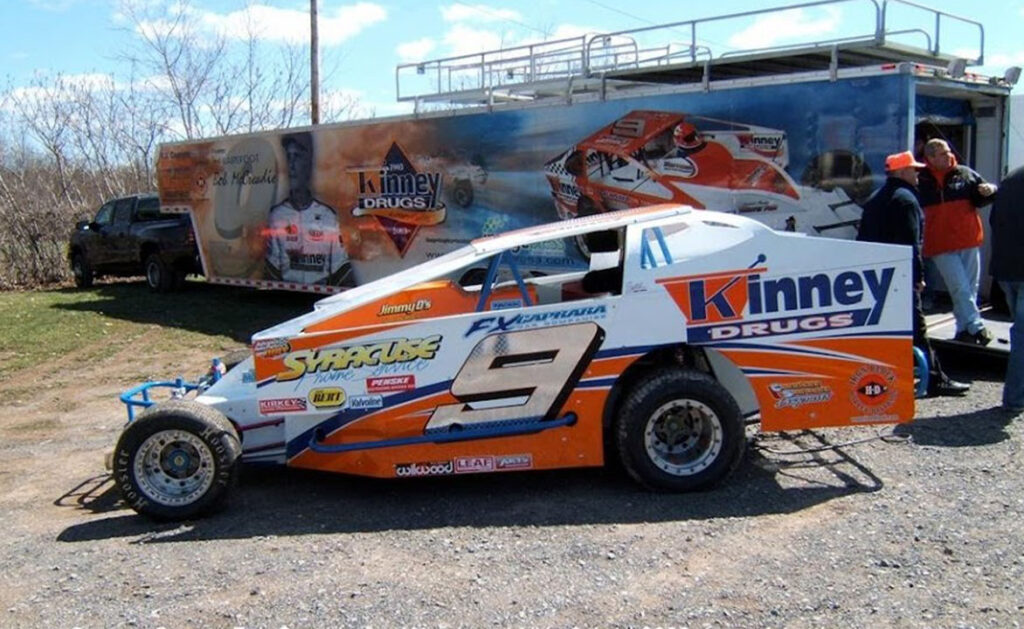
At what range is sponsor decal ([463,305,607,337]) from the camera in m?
5.18

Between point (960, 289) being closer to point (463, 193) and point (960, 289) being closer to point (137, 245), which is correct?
point (463, 193)

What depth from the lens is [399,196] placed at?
474 inches

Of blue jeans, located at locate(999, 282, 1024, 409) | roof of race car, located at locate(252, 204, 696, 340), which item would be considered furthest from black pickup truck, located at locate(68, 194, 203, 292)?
blue jeans, located at locate(999, 282, 1024, 409)

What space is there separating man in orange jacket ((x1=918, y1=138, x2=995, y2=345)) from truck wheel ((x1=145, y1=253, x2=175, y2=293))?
1346cm

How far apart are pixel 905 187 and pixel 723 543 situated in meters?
3.70

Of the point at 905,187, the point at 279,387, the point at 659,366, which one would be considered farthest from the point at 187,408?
the point at 905,187

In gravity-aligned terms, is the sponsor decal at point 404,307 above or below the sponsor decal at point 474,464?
above

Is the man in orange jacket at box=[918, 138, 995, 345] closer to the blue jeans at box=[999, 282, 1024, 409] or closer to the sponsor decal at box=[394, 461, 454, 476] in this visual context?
the blue jeans at box=[999, 282, 1024, 409]

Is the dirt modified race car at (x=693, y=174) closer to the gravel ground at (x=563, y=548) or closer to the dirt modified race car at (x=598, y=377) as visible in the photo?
the gravel ground at (x=563, y=548)

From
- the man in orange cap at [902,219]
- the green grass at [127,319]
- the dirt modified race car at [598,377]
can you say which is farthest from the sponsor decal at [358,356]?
the green grass at [127,319]

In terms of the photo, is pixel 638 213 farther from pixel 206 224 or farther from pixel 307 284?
pixel 206 224

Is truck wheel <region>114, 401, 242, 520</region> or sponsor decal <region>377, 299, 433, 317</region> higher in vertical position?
sponsor decal <region>377, 299, 433, 317</region>

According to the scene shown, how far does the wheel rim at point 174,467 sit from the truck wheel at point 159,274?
496 inches

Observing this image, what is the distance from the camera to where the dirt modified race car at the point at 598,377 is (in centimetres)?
519
